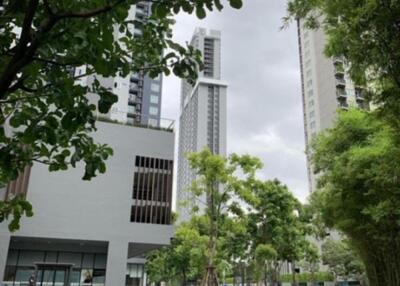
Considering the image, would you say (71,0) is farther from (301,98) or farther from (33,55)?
(301,98)

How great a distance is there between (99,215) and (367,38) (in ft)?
43.1

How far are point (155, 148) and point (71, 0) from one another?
1477 centimetres

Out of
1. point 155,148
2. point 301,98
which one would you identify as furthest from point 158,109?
point 155,148

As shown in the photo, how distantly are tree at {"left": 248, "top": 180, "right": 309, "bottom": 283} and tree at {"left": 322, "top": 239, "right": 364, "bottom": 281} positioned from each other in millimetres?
7617

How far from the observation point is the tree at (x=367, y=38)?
10.3 ft

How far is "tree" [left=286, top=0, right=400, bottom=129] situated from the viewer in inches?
123

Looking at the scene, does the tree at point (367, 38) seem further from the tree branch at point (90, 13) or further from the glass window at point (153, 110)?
the glass window at point (153, 110)

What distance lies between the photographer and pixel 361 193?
8.29 meters

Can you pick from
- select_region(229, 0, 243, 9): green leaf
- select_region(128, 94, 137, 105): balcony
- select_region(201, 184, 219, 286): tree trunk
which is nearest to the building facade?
select_region(201, 184, 219, 286): tree trunk

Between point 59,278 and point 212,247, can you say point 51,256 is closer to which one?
point 59,278

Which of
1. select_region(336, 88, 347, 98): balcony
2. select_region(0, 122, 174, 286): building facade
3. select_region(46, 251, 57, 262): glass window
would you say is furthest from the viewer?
select_region(336, 88, 347, 98): balcony

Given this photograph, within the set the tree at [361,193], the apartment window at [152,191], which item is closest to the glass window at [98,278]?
the apartment window at [152,191]

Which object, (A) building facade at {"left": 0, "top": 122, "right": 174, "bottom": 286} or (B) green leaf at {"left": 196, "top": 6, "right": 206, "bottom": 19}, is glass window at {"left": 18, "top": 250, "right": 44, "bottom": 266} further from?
(B) green leaf at {"left": 196, "top": 6, "right": 206, "bottom": 19}

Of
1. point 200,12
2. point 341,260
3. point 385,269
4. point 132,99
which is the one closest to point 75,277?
point 385,269
